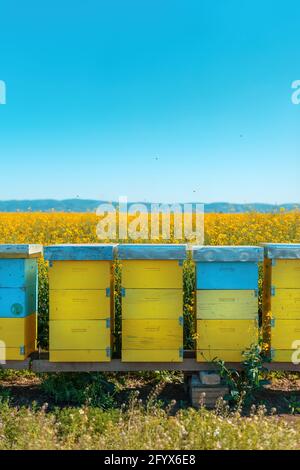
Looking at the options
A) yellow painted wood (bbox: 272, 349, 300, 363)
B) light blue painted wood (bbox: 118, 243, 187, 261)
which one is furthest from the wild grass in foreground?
light blue painted wood (bbox: 118, 243, 187, 261)

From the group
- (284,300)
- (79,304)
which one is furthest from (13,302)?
(284,300)

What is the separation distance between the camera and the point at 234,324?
5730 mm

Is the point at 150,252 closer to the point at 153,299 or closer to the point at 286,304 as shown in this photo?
the point at 153,299

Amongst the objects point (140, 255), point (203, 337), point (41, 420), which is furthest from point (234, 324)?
point (41, 420)

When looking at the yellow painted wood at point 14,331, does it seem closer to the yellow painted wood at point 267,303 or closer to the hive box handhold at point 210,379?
the hive box handhold at point 210,379

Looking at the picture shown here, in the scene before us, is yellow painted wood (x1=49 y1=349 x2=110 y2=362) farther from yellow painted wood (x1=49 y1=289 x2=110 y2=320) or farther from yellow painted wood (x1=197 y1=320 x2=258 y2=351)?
yellow painted wood (x1=197 y1=320 x2=258 y2=351)

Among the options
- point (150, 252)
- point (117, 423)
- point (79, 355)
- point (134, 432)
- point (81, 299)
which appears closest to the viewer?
point (134, 432)

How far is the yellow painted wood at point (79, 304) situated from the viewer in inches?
225

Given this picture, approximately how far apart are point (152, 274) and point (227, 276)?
29.7 inches

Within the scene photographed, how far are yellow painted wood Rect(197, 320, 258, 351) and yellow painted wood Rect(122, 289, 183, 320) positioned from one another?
297mm

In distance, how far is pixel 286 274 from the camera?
5.75 meters

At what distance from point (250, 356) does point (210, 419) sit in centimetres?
Result: 109

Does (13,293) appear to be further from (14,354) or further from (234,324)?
(234,324)
